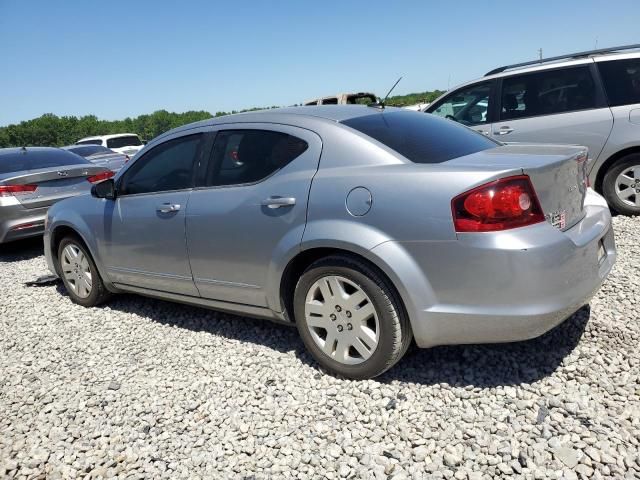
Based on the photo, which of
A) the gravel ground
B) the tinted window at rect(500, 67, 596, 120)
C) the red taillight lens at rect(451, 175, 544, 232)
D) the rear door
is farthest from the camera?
the tinted window at rect(500, 67, 596, 120)

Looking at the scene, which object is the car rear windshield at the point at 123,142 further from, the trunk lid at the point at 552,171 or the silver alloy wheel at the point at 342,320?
the trunk lid at the point at 552,171

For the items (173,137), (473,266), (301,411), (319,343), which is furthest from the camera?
(173,137)

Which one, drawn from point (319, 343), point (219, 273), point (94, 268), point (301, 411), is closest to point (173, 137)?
point (219, 273)

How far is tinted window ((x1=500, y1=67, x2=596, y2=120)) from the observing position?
592cm

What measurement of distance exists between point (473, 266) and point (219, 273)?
171cm

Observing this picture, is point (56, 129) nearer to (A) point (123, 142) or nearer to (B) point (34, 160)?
(A) point (123, 142)

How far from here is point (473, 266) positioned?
2432mm

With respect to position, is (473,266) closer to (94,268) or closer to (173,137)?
(173,137)

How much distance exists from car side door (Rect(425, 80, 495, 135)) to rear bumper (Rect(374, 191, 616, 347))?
4.23 metres

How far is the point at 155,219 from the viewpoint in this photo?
376cm

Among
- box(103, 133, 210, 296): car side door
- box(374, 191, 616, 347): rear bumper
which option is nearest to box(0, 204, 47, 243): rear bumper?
box(103, 133, 210, 296): car side door

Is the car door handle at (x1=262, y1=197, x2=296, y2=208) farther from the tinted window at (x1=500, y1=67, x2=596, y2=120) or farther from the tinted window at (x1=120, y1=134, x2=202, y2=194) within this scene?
the tinted window at (x1=500, y1=67, x2=596, y2=120)

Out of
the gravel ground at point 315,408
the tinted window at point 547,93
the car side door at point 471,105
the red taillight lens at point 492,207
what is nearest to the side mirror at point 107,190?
the gravel ground at point 315,408

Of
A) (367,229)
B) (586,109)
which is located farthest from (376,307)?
(586,109)
